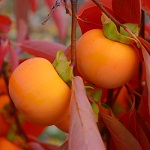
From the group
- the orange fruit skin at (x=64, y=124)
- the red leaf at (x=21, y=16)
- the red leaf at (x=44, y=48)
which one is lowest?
the red leaf at (x=21, y=16)

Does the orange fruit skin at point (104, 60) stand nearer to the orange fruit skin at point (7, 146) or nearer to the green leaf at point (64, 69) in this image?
the green leaf at point (64, 69)

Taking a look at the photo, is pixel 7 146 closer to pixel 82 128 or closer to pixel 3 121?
pixel 3 121

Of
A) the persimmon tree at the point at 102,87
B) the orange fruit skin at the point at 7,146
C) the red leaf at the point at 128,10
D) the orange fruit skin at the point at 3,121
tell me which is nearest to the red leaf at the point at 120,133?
the persimmon tree at the point at 102,87

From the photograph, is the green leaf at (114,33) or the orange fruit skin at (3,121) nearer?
the green leaf at (114,33)

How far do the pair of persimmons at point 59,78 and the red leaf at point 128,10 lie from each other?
0.04 m

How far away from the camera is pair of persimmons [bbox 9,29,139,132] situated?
1.53ft

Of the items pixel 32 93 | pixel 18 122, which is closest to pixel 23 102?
pixel 32 93

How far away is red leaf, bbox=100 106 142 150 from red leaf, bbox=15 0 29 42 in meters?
0.53

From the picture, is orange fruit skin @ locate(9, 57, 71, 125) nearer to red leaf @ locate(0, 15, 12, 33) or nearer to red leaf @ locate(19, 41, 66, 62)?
red leaf @ locate(19, 41, 66, 62)

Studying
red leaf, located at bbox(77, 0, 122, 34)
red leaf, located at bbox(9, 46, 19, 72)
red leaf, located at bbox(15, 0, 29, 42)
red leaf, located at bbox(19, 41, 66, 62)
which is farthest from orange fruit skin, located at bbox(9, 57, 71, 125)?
red leaf, located at bbox(15, 0, 29, 42)

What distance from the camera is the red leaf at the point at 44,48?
72cm

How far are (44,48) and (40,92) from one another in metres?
0.29

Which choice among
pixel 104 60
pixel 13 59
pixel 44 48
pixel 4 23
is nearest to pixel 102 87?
pixel 104 60

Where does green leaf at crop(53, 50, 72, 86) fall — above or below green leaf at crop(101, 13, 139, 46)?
below
